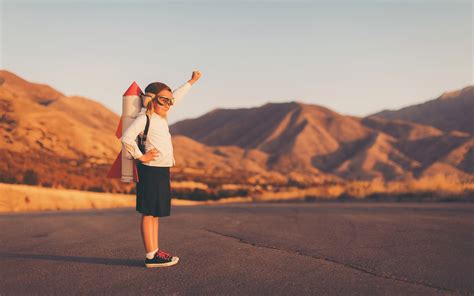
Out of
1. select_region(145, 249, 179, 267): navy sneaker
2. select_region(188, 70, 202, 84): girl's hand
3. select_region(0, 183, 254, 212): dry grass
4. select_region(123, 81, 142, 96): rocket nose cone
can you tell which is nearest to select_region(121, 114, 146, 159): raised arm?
select_region(123, 81, 142, 96): rocket nose cone

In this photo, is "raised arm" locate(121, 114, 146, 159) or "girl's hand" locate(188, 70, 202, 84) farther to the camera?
"girl's hand" locate(188, 70, 202, 84)

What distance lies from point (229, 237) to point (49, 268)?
265cm

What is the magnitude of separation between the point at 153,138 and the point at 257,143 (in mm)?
114821

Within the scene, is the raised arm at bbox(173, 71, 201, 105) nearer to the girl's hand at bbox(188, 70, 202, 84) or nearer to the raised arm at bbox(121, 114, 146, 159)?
the girl's hand at bbox(188, 70, 202, 84)

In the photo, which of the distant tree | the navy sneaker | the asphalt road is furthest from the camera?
the distant tree

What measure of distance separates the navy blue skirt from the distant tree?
2341cm

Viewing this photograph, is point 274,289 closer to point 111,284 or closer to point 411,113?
point 111,284

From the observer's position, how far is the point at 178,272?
4.89 metres

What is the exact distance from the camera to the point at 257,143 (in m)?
120

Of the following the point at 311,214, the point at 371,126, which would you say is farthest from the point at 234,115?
the point at 311,214

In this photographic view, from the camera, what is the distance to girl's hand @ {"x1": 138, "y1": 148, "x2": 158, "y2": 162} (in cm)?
526

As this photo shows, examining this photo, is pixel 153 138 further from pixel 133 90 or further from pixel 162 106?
pixel 133 90

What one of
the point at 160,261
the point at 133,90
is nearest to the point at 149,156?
the point at 133,90

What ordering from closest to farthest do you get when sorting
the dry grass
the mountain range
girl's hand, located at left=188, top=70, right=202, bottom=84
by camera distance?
girl's hand, located at left=188, top=70, right=202, bottom=84 < the dry grass < the mountain range
